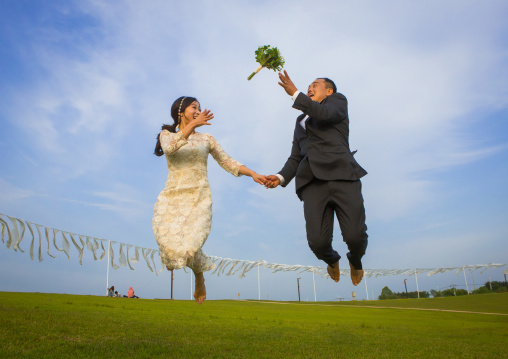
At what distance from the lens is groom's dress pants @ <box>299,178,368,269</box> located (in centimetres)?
452

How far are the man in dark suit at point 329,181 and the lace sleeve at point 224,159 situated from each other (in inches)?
45.1

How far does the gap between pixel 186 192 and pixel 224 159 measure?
85 cm

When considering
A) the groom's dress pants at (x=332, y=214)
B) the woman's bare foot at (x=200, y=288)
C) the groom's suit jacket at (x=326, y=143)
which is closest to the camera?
the groom's dress pants at (x=332, y=214)

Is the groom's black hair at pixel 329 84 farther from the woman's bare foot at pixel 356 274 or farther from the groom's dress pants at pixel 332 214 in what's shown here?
the woman's bare foot at pixel 356 274

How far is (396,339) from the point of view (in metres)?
9.04

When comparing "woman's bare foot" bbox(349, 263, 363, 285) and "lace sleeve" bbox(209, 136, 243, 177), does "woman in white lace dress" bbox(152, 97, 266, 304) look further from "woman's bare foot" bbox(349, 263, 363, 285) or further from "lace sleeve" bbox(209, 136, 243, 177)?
"woman's bare foot" bbox(349, 263, 363, 285)

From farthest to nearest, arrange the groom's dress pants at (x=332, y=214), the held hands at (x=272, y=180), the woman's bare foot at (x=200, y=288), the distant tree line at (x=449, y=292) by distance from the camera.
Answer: the distant tree line at (x=449, y=292) < the woman's bare foot at (x=200, y=288) < the held hands at (x=272, y=180) < the groom's dress pants at (x=332, y=214)

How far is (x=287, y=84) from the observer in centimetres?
479

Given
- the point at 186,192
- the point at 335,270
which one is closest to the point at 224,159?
the point at 186,192

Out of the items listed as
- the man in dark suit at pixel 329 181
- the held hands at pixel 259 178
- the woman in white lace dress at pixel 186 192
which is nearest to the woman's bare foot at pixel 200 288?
the woman in white lace dress at pixel 186 192

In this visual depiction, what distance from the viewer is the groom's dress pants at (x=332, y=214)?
4.52 metres

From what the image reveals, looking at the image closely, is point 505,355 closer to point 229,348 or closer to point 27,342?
point 229,348

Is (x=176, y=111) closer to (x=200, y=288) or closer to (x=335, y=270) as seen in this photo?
(x=200, y=288)

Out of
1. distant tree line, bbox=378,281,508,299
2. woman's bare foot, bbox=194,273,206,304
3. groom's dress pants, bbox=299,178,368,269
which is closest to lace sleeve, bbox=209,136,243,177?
groom's dress pants, bbox=299,178,368,269
